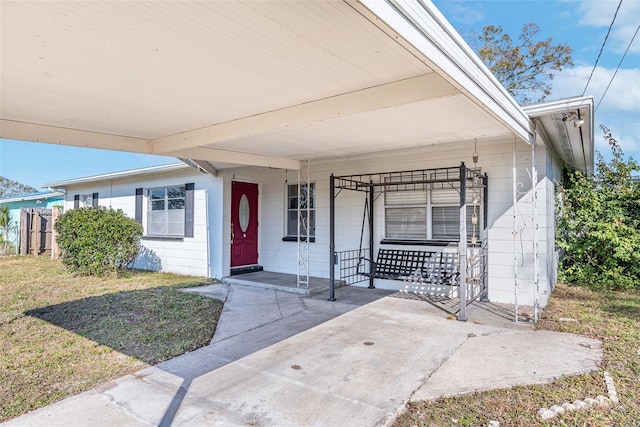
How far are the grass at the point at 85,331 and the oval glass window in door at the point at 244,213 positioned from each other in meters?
1.64

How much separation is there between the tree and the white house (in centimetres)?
792

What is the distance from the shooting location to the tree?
47.8 feet

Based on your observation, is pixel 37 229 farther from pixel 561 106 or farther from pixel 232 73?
pixel 561 106

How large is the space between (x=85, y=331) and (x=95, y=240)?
14.7 ft

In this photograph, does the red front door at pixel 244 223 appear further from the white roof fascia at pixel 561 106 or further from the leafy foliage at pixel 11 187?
the leafy foliage at pixel 11 187

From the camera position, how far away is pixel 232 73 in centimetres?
270

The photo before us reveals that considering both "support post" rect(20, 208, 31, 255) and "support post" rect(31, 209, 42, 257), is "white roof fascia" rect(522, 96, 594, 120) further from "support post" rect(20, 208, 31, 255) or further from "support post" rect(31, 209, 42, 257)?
"support post" rect(20, 208, 31, 255)

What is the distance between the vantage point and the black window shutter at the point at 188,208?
29.1 feet

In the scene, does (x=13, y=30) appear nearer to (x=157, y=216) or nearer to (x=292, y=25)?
(x=292, y=25)

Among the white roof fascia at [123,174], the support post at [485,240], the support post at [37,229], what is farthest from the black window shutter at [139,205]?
the support post at [485,240]

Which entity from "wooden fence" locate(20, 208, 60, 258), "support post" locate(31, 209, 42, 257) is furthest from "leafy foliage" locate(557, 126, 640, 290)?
"support post" locate(31, 209, 42, 257)

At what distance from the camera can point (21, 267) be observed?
10.6 m

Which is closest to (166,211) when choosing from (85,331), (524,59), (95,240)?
(95,240)

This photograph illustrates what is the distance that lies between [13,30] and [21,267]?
37.1 feet
